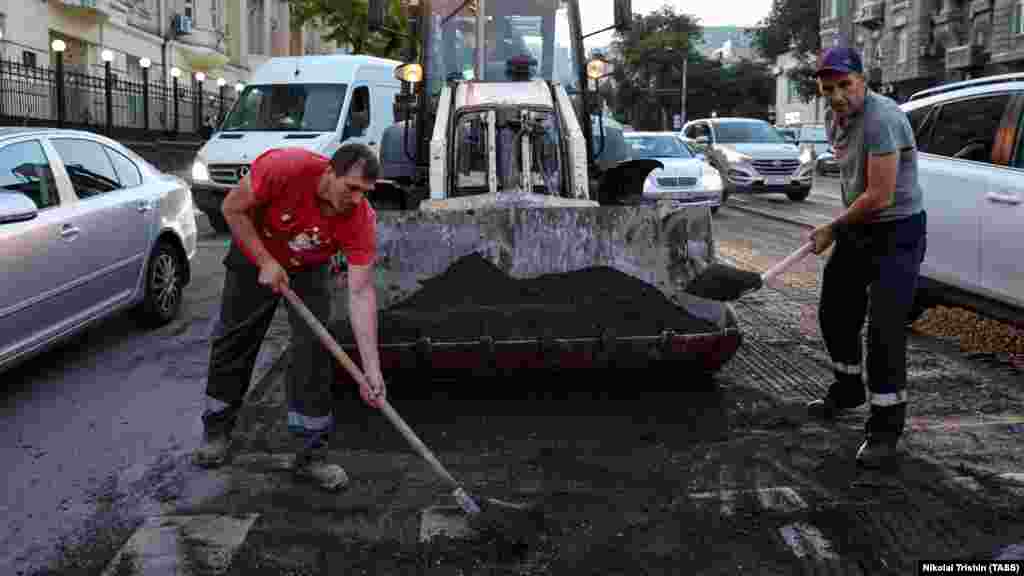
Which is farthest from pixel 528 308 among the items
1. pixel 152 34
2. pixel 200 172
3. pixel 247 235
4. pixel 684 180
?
pixel 152 34

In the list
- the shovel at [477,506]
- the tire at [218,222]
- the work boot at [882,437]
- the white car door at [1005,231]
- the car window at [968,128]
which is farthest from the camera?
the tire at [218,222]

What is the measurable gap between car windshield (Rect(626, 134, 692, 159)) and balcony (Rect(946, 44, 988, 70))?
97.7 ft

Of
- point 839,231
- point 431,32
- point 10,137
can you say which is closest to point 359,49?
A: point 431,32

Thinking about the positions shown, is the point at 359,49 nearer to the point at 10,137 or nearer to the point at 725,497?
the point at 10,137

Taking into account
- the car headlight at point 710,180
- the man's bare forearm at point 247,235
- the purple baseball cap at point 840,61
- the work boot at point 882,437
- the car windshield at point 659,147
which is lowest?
the work boot at point 882,437

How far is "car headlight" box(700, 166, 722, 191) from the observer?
1783 centimetres

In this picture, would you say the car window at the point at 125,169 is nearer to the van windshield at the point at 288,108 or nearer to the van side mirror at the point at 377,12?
the van side mirror at the point at 377,12

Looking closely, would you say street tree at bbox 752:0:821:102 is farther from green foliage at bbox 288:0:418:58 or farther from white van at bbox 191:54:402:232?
white van at bbox 191:54:402:232

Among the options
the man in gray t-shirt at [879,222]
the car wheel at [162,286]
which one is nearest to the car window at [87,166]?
the car wheel at [162,286]

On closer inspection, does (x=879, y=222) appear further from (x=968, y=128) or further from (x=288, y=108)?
(x=288, y=108)

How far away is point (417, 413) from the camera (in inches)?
233

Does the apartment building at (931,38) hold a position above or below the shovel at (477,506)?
above

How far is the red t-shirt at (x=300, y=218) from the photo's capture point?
179 inches

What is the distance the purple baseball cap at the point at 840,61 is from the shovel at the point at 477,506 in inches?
93.9
